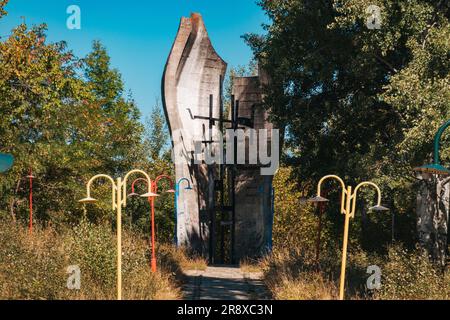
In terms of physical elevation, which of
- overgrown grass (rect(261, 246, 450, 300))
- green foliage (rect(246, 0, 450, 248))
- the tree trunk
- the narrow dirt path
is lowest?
the narrow dirt path

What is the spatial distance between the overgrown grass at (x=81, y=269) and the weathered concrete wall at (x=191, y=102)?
7.29 meters

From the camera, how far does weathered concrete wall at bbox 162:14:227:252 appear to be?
2430cm

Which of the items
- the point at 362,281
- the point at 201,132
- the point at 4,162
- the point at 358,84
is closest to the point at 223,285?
the point at 362,281

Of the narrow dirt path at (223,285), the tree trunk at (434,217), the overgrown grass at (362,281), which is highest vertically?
the tree trunk at (434,217)

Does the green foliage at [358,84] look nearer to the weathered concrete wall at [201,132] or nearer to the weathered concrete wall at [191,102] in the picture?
the weathered concrete wall at [201,132]

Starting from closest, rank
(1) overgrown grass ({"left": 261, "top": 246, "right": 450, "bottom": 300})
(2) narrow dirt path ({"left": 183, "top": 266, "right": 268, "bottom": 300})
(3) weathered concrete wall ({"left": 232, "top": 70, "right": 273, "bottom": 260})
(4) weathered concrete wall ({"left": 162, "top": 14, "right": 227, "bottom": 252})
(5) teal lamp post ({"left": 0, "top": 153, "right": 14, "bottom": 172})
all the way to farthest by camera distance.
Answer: (5) teal lamp post ({"left": 0, "top": 153, "right": 14, "bottom": 172})
(1) overgrown grass ({"left": 261, "top": 246, "right": 450, "bottom": 300})
(2) narrow dirt path ({"left": 183, "top": 266, "right": 268, "bottom": 300})
(4) weathered concrete wall ({"left": 162, "top": 14, "right": 227, "bottom": 252})
(3) weathered concrete wall ({"left": 232, "top": 70, "right": 273, "bottom": 260})

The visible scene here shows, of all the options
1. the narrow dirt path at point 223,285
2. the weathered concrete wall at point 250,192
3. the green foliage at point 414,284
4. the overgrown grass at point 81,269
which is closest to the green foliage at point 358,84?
the weathered concrete wall at point 250,192

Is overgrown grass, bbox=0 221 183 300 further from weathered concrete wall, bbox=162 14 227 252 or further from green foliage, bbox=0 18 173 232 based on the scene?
weathered concrete wall, bbox=162 14 227 252

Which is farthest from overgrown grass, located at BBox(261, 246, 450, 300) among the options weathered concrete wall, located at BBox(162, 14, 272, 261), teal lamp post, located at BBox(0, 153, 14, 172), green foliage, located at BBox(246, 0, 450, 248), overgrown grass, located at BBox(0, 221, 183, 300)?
weathered concrete wall, located at BBox(162, 14, 272, 261)

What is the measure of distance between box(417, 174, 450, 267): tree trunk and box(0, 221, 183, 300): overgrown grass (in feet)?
22.5

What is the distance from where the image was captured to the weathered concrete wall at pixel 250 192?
25125mm

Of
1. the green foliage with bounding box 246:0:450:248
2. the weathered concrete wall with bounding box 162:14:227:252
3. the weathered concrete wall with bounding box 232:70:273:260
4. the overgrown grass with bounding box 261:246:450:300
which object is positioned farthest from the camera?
the weathered concrete wall with bounding box 232:70:273:260

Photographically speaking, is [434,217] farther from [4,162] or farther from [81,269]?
[4,162]

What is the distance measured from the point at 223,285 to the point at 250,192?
826 centimetres
